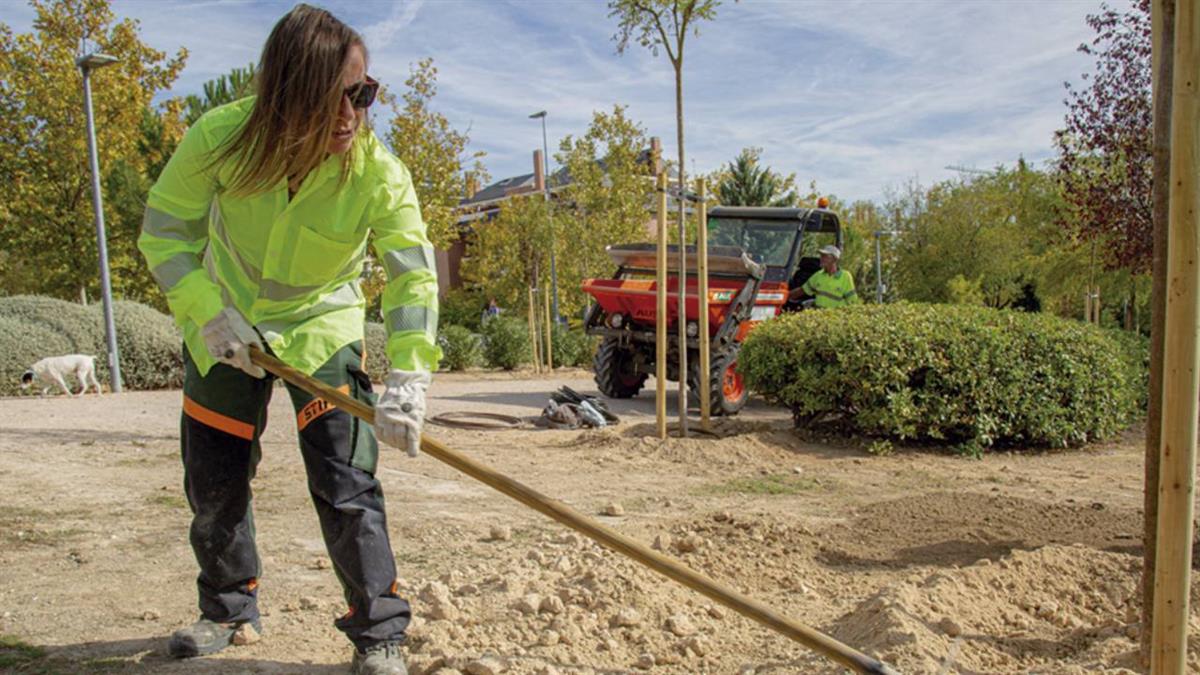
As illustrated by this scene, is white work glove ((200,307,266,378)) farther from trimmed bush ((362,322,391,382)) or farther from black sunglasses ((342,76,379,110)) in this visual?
trimmed bush ((362,322,391,382))

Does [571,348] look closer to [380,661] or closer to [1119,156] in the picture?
[1119,156]

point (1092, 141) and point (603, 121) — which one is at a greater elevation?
point (603, 121)

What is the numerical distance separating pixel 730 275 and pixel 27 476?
6.76 metres

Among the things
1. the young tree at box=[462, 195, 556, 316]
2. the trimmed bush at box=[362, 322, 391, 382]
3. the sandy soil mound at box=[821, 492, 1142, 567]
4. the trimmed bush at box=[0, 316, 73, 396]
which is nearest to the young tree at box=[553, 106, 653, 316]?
the young tree at box=[462, 195, 556, 316]

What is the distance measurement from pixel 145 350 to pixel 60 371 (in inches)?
64.8

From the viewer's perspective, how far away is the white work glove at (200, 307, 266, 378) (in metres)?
2.86

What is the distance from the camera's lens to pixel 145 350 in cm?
1304

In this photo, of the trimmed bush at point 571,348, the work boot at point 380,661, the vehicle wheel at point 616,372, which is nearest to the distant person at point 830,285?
the vehicle wheel at point 616,372

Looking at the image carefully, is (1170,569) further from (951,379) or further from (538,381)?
(538,381)

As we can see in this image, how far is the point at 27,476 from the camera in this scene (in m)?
6.12

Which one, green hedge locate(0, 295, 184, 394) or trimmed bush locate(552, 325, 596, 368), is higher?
green hedge locate(0, 295, 184, 394)

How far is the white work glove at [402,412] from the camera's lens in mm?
2668

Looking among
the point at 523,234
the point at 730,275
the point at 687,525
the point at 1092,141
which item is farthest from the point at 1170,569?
the point at 523,234

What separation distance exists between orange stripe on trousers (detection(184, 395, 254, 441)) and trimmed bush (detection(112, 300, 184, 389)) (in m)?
10.6
